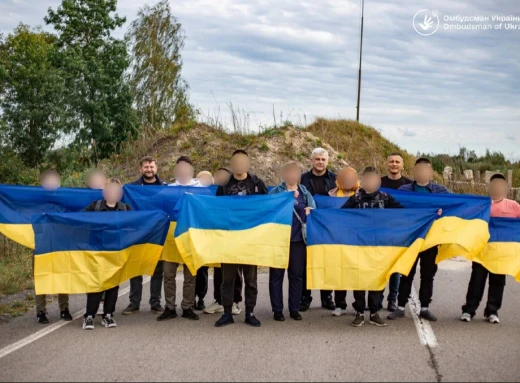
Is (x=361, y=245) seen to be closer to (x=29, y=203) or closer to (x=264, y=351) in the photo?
(x=264, y=351)

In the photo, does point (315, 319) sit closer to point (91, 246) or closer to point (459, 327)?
point (459, 327)

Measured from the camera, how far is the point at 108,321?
9.32m

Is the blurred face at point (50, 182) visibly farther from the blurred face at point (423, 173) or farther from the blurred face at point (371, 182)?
the blurred face at point (423, 173)

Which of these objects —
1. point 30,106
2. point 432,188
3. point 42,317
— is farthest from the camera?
point 30,106

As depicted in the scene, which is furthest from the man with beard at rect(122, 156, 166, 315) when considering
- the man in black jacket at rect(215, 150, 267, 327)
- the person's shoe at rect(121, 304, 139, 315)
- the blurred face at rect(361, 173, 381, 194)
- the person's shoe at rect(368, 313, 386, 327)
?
the blurred face at rect(361, 173, 381, 194)

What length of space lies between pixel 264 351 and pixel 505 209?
14.7 feet

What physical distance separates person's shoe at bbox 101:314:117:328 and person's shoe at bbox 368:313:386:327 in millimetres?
3396

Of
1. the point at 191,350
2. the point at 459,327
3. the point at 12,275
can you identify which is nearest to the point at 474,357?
the point at 459,327

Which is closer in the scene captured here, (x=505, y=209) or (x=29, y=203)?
(x=505, y=209)

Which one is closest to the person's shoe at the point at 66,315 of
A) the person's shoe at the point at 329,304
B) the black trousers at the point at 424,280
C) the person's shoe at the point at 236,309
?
the person's shoe at the point at 236,309

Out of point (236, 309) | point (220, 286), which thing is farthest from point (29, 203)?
point (236, 309)

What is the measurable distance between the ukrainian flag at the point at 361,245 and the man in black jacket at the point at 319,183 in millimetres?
817

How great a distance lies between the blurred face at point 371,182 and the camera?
380 inches

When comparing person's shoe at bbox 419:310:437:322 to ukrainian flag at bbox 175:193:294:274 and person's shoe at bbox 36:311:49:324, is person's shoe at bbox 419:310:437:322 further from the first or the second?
person's shoe at bbox 36:311:49:324
